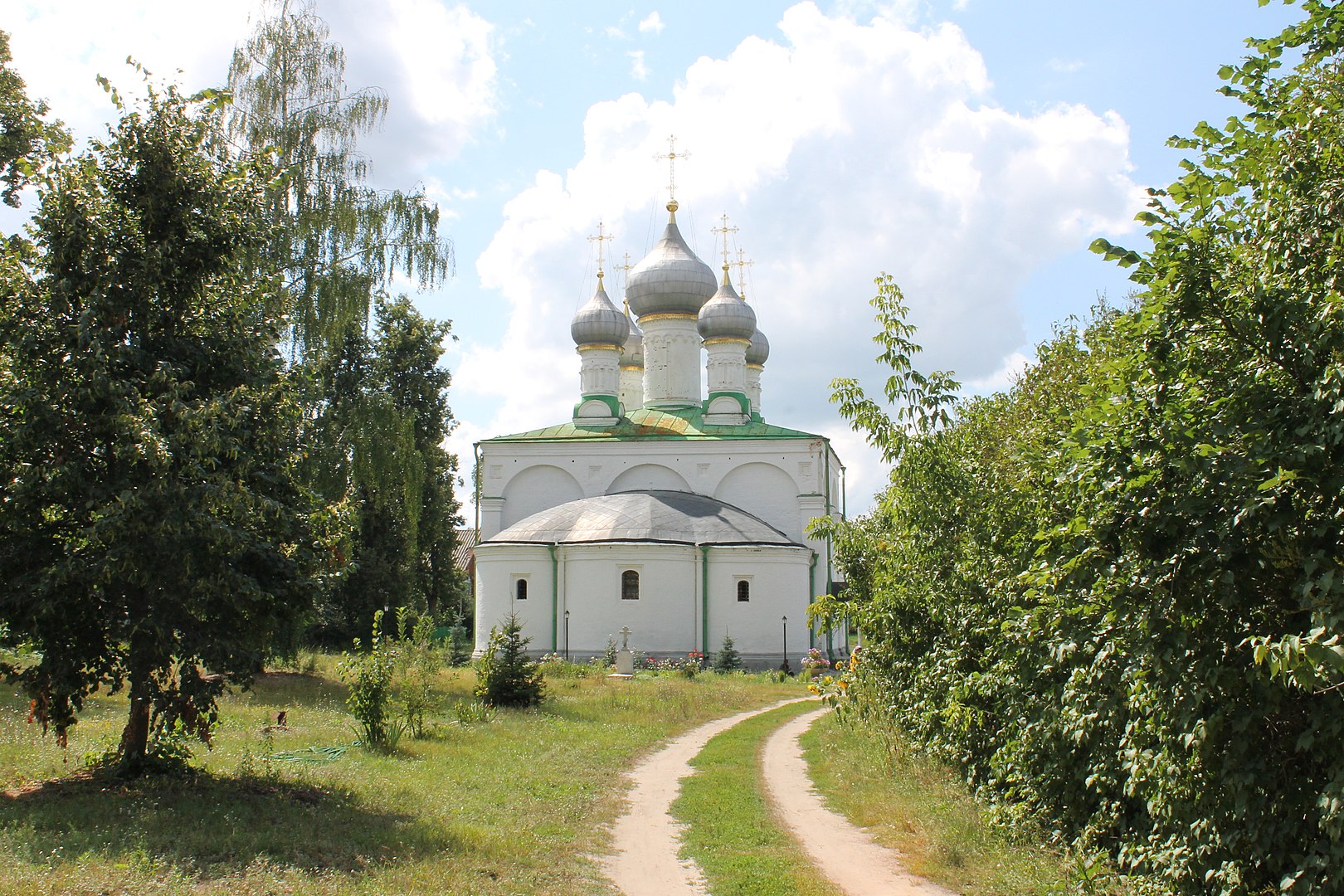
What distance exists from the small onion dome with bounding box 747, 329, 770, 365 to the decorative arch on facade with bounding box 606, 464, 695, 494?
9.06 metres

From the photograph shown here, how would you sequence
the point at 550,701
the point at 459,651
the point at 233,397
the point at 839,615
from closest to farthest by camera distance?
the point at 233,397
the point at 839,615
the point at 550,701
the point at 459,651

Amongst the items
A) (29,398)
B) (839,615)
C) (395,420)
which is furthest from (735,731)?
(29,398)

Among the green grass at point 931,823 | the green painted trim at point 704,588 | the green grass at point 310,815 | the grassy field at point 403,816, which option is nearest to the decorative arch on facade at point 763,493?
the green painted trim at point 704,588

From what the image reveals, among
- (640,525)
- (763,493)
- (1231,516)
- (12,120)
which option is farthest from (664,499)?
(1231,516)

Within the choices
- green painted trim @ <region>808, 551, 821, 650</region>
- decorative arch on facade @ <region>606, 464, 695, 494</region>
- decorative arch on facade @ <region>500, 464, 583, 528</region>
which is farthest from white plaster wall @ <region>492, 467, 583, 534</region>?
green painted trim @ <region>808, 551, 821, 650</region>

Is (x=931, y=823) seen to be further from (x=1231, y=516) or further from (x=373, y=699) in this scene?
(x=373, y=699)

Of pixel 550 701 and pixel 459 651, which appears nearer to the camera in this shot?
pixel 550 701

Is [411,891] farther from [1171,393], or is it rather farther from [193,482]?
[1171,393]

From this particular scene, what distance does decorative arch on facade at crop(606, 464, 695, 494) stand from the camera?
33125 millimetres

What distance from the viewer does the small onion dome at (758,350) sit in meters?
40.8

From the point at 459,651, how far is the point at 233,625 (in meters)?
21.5

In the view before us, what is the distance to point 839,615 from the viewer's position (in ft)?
37.2

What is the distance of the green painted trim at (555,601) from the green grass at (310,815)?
539 inches

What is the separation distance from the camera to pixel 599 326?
120 feet
